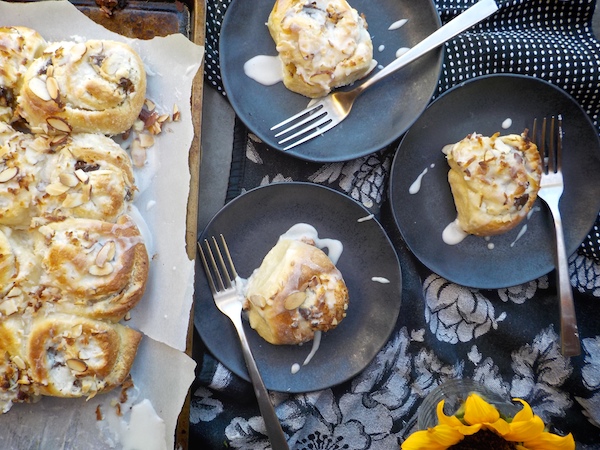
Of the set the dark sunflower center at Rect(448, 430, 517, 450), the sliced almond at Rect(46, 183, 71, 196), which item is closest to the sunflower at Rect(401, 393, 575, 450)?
the dark sunflower center at Rect(448, 430, 517, 450)

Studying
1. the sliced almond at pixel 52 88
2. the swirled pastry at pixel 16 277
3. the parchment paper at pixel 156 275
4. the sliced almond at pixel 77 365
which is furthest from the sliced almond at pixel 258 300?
the sliced almond at pixel 52 88

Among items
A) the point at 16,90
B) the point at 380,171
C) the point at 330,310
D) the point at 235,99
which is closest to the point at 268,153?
the point at 235,99

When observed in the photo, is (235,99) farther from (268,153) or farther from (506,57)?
(506,57)

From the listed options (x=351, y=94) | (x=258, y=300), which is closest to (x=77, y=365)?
(x=258, y=300)

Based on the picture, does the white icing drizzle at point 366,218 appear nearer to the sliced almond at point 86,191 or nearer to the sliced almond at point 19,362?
the sliced almond at point 86,191

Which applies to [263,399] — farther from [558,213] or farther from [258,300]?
[558,213]

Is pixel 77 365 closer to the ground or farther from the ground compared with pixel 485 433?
farther from the ground
